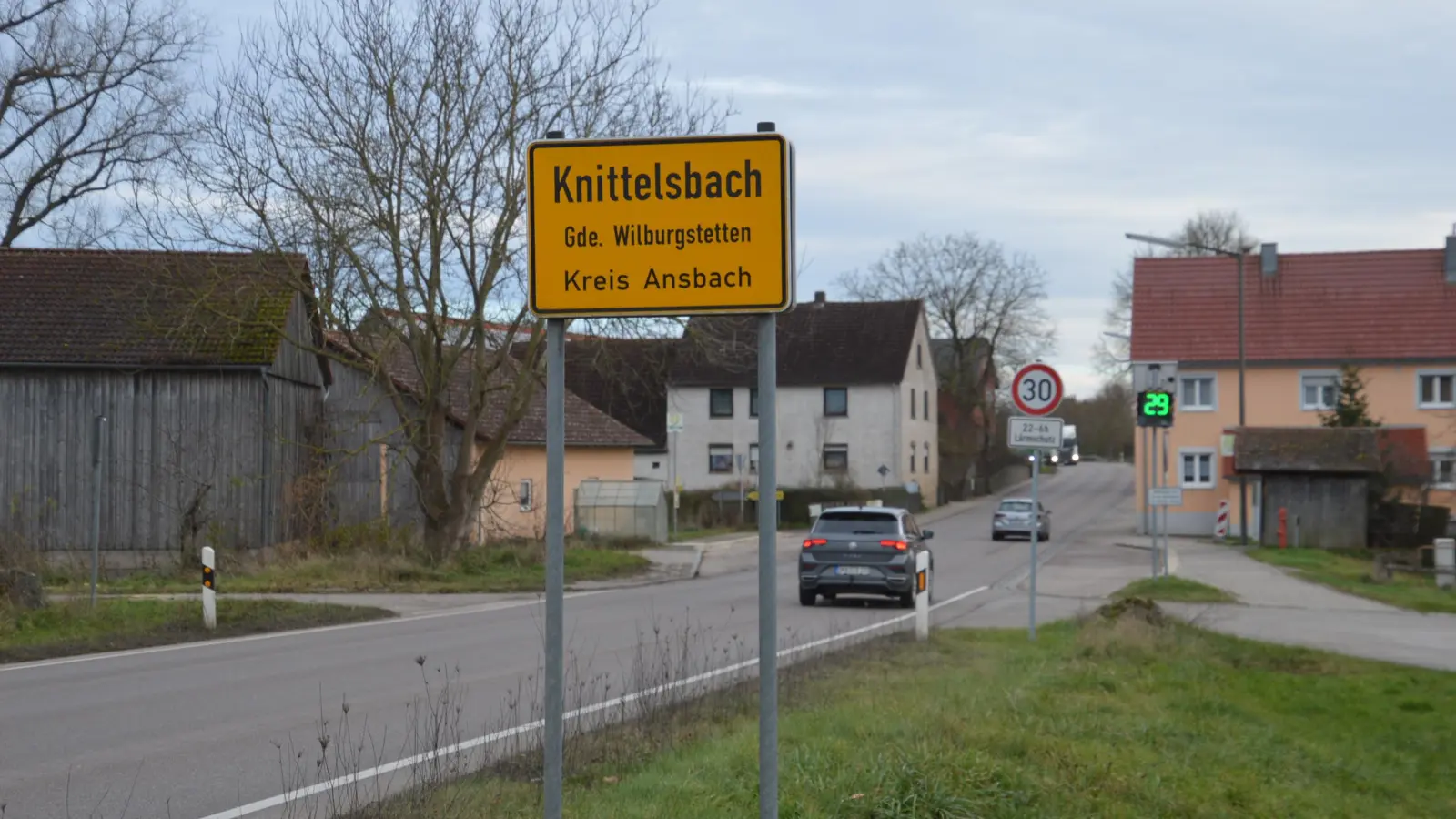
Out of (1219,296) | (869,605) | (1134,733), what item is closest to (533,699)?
(1134,733)

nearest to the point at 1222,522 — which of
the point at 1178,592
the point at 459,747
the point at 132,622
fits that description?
the point at 1178,592

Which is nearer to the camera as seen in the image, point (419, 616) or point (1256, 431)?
point (419, 616)

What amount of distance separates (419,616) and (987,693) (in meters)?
12.5

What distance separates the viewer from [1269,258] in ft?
193

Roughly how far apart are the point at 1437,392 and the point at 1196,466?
29.8ft

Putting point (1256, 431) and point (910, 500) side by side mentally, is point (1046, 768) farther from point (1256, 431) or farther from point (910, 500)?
point (910, 500)

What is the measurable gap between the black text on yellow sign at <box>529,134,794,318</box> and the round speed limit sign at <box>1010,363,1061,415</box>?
12.0 metres

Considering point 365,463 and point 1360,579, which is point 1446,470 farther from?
point 365,463

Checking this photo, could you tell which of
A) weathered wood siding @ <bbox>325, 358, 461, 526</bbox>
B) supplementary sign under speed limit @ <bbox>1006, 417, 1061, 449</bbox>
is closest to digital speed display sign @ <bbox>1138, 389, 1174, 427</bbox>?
supplementary sign under speed limit @ <bbox>1006, 417, 1061, 449</bbox>

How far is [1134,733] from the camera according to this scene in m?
9.80

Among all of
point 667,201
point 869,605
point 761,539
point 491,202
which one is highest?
point 491,202

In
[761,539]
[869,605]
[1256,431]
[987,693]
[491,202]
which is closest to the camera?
[761,539]

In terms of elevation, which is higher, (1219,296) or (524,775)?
(1219,296)

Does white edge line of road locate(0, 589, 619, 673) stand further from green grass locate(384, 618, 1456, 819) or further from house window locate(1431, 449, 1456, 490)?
house window locate(1431, 449, 1456, 490)
